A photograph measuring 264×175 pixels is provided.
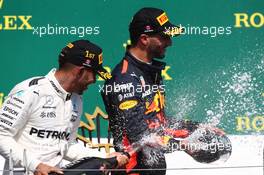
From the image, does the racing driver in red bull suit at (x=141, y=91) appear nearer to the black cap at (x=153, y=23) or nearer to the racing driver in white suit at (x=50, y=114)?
the black cap at (x=153, y=23)

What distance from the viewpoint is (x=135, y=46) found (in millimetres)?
3531

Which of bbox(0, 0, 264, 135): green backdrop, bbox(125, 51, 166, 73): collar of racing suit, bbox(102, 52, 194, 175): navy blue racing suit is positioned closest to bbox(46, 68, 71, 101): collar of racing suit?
bbox(102, 52, 194, 175): navy blue racing suit

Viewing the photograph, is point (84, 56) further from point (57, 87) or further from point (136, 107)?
point (136, 107)

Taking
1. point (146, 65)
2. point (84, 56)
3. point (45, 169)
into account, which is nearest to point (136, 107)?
point (146, 65)

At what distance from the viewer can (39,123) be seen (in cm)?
288

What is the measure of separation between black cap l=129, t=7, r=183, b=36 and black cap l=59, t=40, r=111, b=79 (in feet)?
1.67

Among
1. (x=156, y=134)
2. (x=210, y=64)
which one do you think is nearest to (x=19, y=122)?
(x=156, y=134)

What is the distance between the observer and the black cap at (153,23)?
3.48m

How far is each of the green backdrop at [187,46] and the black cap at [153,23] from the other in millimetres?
277

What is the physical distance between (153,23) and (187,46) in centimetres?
40

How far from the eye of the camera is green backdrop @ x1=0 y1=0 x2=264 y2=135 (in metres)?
3.79

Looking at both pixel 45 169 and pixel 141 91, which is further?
pixel 141 91

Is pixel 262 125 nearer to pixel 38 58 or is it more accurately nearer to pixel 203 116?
pixel 203 116

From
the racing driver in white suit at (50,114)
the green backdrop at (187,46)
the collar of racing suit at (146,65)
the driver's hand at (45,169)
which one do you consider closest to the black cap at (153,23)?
the collar of racing suit at (146,65)
